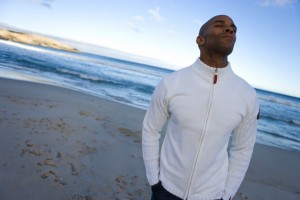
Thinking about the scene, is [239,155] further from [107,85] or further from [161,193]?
[107,85]

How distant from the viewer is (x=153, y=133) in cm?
199

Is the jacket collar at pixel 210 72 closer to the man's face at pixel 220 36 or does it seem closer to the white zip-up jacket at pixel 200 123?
the white zip-up jacket at pixel 200 123

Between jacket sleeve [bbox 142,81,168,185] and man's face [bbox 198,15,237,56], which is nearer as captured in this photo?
man's face [bbox 198,15,237,56]

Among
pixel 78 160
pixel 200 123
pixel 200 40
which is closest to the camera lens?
pixel 200 123

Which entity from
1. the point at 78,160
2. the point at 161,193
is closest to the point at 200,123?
the point at 161,193

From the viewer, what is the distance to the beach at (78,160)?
369cm

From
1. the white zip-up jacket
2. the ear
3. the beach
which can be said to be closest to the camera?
the white zip-up jacket

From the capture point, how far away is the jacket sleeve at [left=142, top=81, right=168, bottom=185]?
1894 mm

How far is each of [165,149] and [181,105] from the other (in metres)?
0.39

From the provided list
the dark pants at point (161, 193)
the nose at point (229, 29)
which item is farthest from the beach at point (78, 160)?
the nose at point (229, 29)

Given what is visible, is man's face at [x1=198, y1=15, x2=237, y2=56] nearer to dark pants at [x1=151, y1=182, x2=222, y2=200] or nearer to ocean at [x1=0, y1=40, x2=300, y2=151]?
dark pants at [x1=151, y1=182, x2=222, y2=200]

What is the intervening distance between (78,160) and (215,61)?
3.56 meters

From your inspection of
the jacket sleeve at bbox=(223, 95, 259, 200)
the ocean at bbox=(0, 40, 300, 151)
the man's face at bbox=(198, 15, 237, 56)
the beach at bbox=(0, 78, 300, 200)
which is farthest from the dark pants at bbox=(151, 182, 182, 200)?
the ocean at bbox=(0, 40, 300, 151)

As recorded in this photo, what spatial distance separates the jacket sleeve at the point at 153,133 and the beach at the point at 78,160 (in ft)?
6.50
